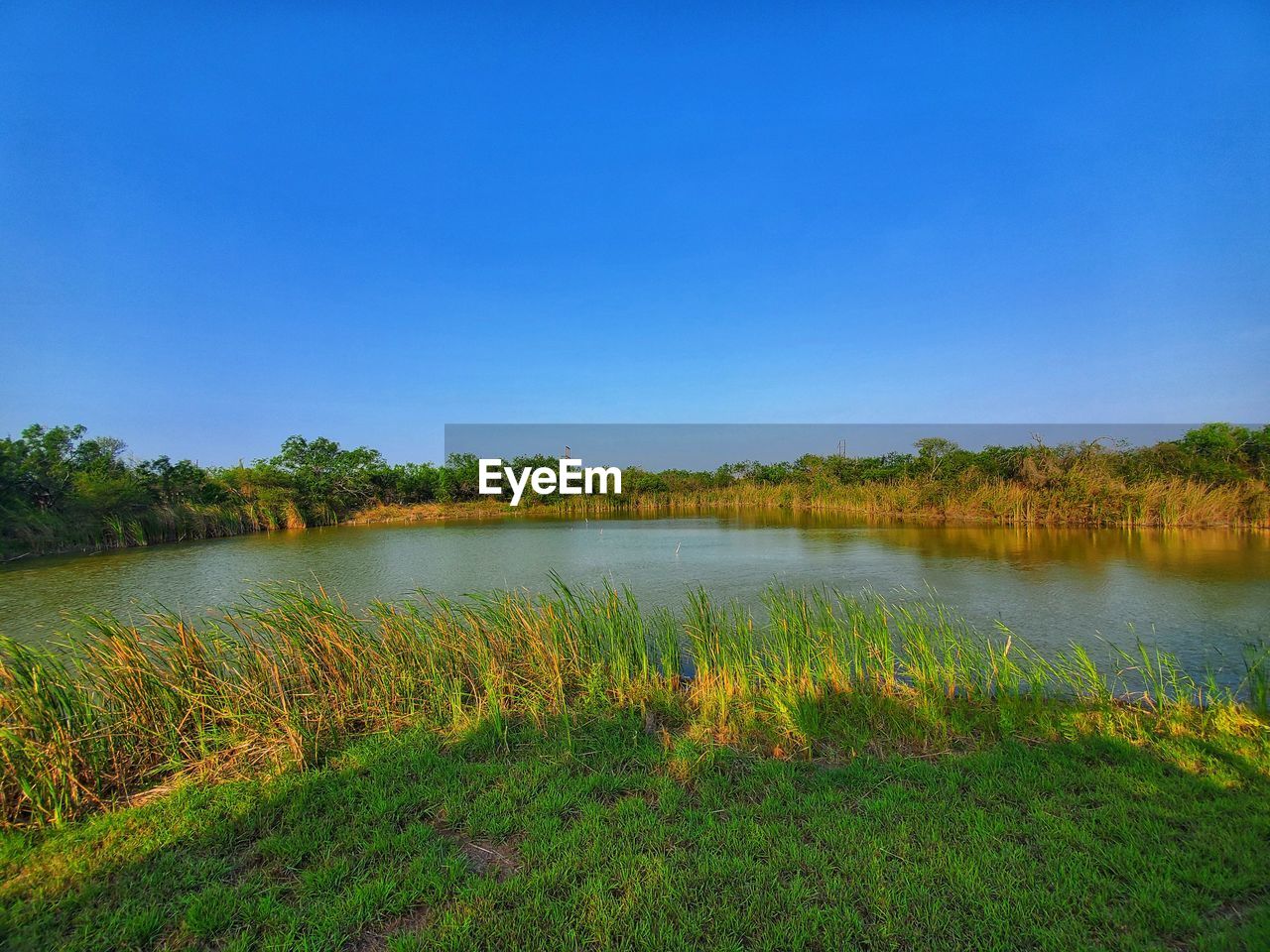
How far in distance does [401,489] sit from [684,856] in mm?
33811

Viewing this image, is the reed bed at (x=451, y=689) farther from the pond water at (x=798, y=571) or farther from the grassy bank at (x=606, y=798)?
the pond water at (x=798, y=571)

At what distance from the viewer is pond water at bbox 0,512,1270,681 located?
7.61 metres

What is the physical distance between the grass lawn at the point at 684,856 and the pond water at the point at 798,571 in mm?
4179

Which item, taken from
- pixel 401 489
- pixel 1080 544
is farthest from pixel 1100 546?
pixel 401 489

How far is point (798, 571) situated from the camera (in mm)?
11867

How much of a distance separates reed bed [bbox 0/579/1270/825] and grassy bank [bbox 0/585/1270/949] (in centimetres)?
3

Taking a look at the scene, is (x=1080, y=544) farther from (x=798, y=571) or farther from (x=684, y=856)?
(x=684, y=856)

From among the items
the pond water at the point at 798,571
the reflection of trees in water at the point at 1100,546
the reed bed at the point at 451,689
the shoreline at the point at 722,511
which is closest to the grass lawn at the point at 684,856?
the reed bed at the point at 451,689

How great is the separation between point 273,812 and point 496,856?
4.40 ft

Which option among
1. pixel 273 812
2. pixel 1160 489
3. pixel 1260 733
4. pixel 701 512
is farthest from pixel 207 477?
pixel 1160 489

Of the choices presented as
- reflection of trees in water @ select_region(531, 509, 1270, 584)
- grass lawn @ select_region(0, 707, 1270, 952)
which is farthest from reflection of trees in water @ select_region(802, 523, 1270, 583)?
grass lawn @ select_region(0, 707, 1270, 952)

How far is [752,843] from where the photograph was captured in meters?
2.48

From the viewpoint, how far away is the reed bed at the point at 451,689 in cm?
331

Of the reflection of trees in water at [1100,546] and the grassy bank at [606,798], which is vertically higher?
the grassy bank at [606,798]
